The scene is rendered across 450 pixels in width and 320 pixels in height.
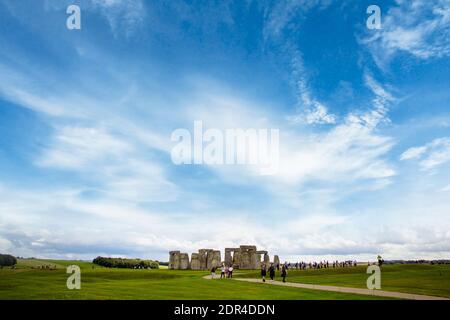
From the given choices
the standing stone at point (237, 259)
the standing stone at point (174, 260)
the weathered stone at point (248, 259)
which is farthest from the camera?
the standing stone at point (174, 260)

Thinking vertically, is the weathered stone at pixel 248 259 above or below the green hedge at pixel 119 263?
above

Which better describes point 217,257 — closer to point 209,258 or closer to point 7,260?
point 209,258

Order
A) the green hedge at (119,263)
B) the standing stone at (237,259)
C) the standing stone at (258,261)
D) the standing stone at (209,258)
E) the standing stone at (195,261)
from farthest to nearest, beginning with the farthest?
the green hedge at (119,263) → the standing stone at (209,258) → the standing stone at (195,261) → the standing stone at (237,259) → the standing stone at (258,261)

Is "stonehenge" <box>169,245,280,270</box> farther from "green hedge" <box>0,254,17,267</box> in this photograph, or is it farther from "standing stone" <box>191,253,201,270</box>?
"green hedge" <box>0,254,17,267</box>

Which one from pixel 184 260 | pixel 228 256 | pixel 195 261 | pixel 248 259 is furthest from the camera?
pixel 184 260

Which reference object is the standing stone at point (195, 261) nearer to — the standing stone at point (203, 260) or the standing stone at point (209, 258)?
the standing stone at point (203, 260)

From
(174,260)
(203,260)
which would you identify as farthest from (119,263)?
(203,260)

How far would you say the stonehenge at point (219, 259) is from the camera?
75.4 meters

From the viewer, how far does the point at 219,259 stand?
77688 millimetres

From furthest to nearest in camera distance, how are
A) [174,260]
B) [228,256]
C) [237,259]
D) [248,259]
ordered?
1. [174,260]
2. [228,256]
3. [237,259]
4. [248,259]

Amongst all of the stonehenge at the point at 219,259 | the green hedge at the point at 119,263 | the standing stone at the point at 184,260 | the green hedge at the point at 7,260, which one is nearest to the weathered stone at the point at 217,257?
the stonehenge at the point at 219,259
